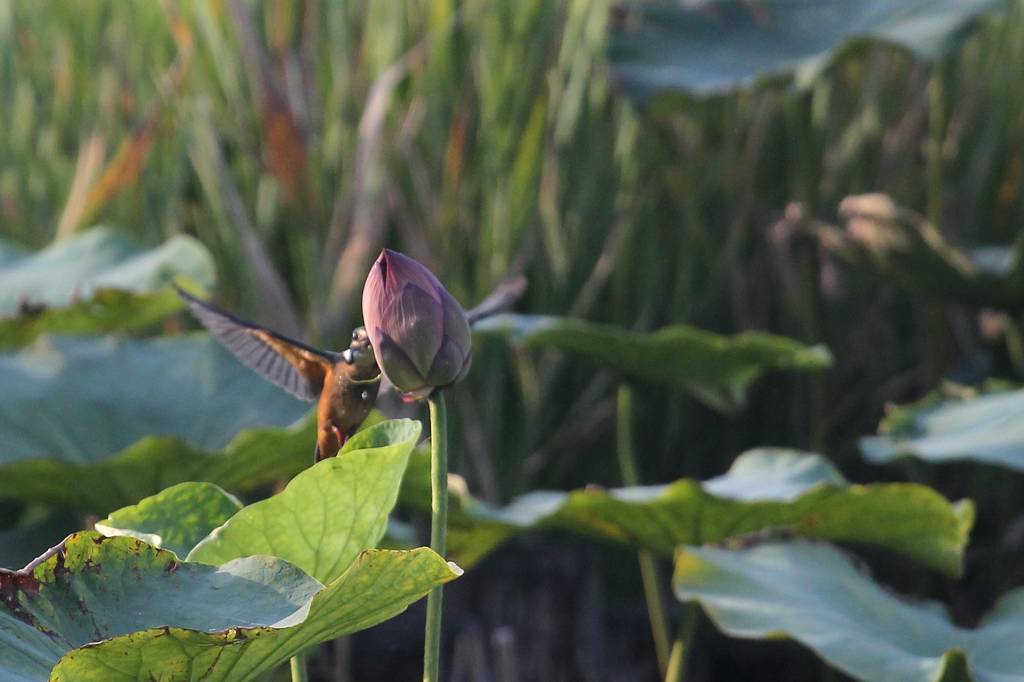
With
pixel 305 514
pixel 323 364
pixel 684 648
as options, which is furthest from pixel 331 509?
pixel 684 648

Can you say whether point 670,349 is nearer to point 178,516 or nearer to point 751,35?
point 751,35

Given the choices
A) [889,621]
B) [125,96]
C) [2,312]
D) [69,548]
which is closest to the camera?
[69,548]

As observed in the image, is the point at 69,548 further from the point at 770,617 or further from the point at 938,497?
the point at 938,497

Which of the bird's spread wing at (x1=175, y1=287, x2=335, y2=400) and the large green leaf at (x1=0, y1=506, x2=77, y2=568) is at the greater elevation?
the bird's spread wing at (x1=175, y1=287, x2=335, y2=400)

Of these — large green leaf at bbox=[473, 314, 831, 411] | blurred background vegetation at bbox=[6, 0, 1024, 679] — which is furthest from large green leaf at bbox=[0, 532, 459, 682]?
blurred background vegetation at bbox=[6, 0, 1024, 679]

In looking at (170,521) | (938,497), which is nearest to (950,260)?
(938,497)

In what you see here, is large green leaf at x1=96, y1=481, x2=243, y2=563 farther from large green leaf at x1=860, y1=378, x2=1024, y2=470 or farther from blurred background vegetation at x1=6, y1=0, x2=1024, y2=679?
blurred background vegetation at x1=6, y1=0, x2=1024, y2=679

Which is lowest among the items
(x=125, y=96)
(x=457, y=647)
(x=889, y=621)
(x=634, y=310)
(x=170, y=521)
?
(x=457, y=647)
